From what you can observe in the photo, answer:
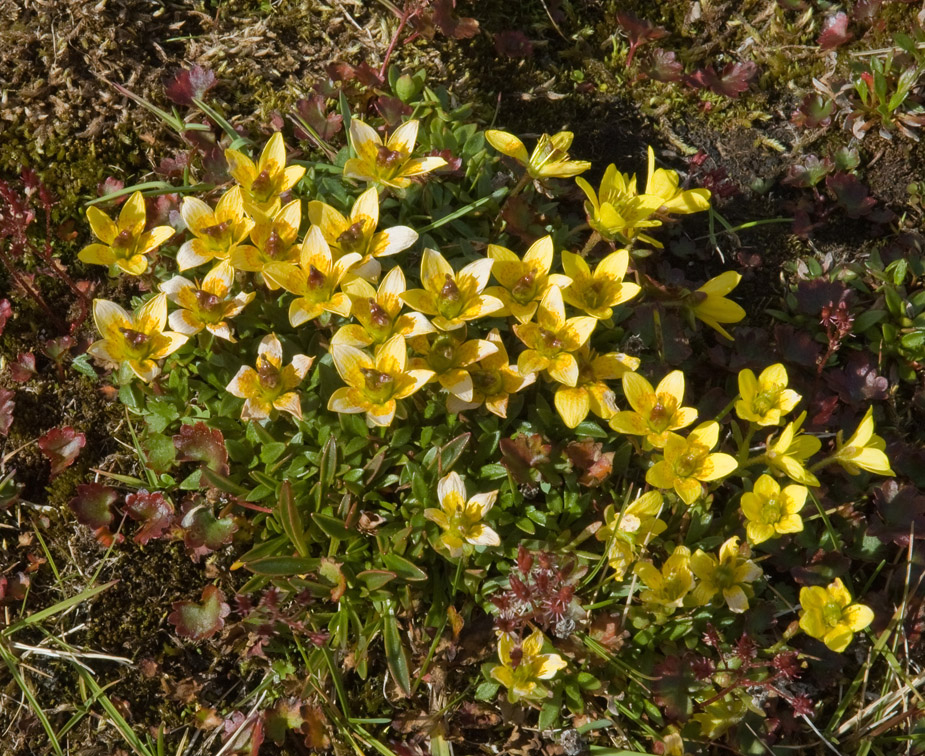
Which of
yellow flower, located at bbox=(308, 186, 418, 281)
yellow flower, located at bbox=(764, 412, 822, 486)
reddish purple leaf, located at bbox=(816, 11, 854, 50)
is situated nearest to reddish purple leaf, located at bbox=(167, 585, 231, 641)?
yellow flower, located at bbox=(308, 186, 418, 281)

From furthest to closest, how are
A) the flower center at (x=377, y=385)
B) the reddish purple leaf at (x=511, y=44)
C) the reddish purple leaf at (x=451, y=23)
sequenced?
the reddish purple leaf at (x=511, y=44) < the reddish purple leaf at (x=451, y=23) < the flower center at (x=377, y=385)

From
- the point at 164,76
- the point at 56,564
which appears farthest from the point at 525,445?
the point at 164,76

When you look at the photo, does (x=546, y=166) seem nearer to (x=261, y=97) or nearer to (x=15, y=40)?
(x=261, y=97)

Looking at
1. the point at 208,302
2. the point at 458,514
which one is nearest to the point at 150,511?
the point at 208,302

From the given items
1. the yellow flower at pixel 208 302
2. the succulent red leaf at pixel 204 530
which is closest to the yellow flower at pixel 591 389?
the yellow flower at pixel 208 302

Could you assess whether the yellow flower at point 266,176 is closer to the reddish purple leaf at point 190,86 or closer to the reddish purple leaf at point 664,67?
the reddish purple leaf at point 190,86
